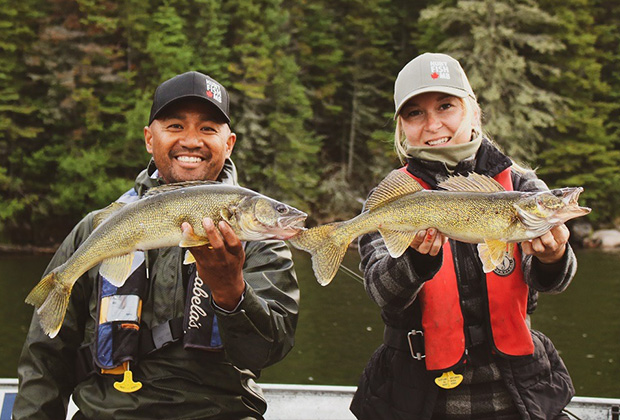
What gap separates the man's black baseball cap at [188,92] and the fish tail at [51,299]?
3.50ft

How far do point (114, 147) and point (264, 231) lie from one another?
2740cm

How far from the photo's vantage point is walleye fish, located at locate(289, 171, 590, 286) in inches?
116

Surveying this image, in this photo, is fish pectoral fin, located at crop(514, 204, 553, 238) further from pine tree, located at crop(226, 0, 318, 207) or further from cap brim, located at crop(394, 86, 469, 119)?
pine tree, located at crop(226, 0, 318, 207)

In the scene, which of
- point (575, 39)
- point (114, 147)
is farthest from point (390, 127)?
point (114, 147)

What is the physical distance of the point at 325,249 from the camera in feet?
10.7

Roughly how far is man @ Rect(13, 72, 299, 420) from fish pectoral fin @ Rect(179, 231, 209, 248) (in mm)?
47

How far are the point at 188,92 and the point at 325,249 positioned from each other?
1.22 m

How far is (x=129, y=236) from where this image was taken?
3.08 m

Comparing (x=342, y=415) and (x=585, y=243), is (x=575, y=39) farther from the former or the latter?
(x=342, y=415)

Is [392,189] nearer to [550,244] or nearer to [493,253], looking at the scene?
[493,253]

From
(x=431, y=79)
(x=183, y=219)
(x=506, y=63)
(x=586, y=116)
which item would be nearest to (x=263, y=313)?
(x=183, y=219)

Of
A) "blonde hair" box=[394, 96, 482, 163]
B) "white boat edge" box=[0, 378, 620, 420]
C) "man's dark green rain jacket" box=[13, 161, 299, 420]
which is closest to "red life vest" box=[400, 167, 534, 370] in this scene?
"blonde hair" box=[394, 96, 482, 163]

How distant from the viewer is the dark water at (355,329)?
10828mm

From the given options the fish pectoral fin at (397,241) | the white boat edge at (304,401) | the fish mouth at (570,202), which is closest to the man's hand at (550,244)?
the fish mouth at (570,202)
